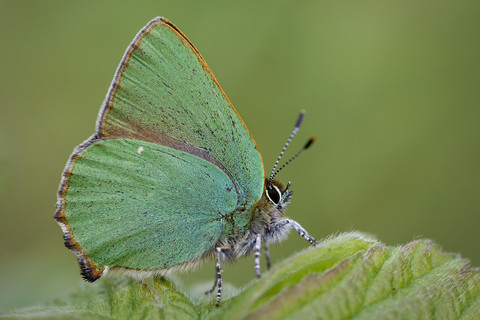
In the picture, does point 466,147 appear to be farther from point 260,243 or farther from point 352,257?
point 352,257

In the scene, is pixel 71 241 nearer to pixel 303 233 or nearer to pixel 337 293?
pixel 303 233

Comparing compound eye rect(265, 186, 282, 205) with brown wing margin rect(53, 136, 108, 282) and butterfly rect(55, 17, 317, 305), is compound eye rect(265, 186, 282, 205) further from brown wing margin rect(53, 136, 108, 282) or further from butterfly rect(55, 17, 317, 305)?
brown wing margin rect(53, 136, 108, 282)

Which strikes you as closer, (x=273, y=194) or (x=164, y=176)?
(x=164, y=176)

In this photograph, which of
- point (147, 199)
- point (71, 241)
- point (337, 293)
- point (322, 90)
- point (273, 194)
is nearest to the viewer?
point (337, 293)

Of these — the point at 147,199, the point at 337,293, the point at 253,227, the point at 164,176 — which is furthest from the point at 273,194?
the point at 337,293

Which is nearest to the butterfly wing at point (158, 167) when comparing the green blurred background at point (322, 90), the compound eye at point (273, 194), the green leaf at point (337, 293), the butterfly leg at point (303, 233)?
the compound eye at point (273, 194)

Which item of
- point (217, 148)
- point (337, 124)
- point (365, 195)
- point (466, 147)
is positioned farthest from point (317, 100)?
point (217, 148)

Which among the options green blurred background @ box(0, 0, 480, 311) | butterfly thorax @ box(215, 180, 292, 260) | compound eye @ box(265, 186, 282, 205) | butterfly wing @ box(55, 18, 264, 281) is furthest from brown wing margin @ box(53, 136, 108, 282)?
green blurred background @ box(0, 0, 480, 311)

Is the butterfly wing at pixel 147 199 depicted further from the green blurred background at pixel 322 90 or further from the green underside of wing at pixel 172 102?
the green blurred background at pixel 322 90
